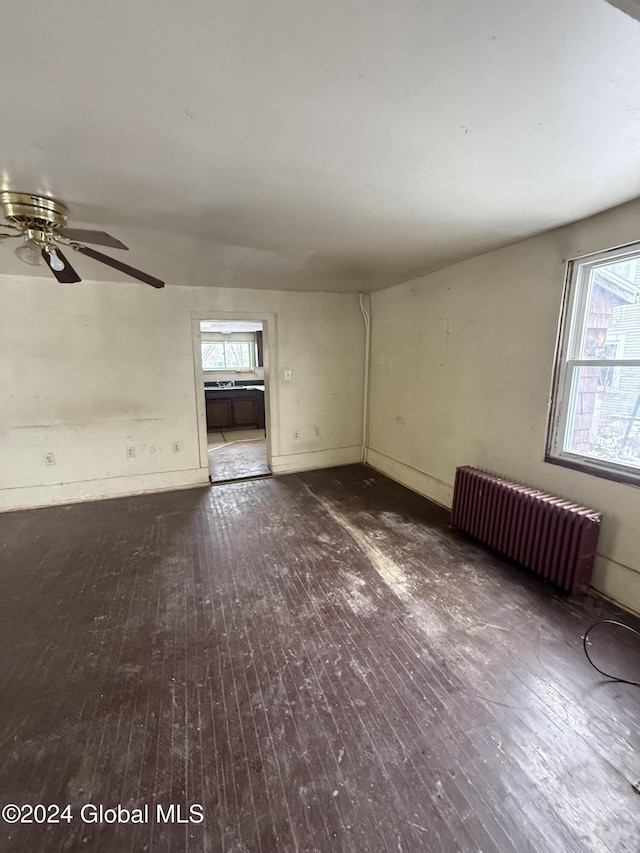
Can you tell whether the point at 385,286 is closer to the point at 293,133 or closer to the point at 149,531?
the point at 293,133

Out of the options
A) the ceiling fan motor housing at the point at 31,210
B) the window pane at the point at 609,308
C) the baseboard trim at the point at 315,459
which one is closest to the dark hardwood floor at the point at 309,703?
the window pane at the point at 609,308

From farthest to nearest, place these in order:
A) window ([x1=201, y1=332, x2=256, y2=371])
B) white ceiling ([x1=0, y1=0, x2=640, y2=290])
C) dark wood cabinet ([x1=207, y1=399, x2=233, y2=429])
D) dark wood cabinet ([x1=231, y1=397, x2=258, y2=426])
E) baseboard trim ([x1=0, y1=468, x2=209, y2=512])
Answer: window ([x1=201, y1=332, x2=256, y2=371])
dark wood cabinet ([x1=231, y1=397, x2=258, y2=426])
dark wood cabinet ([x1=207, y1=399, x2=233, y2=429])
baseboard trim ([x1=0, y1=468, x2=209, y2=512])
white ceiling ([x1=0, y1=0, x2=640, y2=290])

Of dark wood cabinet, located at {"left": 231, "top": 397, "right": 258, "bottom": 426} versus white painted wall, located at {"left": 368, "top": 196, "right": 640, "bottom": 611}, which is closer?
white painted wall, located at {"left": 368, "top": 196, "right": 640, "bottom": 611}

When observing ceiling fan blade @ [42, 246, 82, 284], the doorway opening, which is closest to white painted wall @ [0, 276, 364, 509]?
the doorway opening

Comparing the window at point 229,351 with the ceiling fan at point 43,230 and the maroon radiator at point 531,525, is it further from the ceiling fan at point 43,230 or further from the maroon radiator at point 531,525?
the maroon radiator at point 531,525

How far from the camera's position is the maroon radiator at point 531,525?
7.38ft

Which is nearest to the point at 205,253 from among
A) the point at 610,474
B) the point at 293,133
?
the point at 293,133

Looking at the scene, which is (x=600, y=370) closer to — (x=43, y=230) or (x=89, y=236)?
(x=89, y=236)

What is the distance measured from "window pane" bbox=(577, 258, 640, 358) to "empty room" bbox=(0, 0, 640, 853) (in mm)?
16

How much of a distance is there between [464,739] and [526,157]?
8.16ft

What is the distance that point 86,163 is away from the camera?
1546mm

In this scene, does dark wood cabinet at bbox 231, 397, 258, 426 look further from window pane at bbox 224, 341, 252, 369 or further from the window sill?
the window sill

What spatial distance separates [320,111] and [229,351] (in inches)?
287

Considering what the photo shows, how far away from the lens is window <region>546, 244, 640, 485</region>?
2160 millimetres
